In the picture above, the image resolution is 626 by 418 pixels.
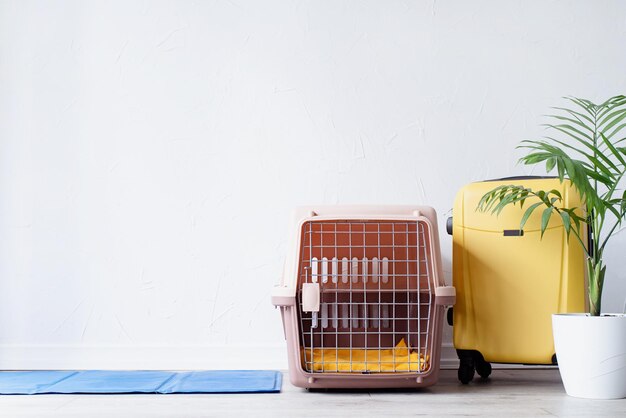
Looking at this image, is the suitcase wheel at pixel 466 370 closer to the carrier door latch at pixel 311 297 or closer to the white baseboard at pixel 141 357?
the white baseboard at pixel 141 357

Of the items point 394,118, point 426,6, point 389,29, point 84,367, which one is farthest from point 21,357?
point 426,6

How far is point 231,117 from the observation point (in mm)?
2551

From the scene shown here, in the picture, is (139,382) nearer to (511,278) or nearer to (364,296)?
(364,296)

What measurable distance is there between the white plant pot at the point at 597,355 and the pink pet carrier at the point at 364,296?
343 mm

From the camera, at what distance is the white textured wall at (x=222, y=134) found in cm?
248

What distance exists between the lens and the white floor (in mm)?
1647

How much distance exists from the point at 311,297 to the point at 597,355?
77cm

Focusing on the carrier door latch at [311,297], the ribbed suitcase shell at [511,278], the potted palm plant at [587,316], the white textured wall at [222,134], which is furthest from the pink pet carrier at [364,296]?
the white textured wall at [222,134]

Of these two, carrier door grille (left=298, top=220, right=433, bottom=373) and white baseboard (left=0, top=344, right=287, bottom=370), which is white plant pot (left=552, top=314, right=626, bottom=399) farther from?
white baseboard (left=0, top=344, right=287, bottom=370)

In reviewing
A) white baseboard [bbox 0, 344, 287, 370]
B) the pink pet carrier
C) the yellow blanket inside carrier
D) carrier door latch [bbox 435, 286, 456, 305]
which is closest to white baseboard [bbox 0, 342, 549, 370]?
white baseboard [bbox 0, 344, 287, 370]

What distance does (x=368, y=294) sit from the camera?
2148 mm

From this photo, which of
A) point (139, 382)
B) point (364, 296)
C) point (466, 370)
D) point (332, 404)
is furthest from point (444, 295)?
point (139, 382)

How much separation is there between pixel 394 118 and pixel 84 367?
4.61 feet

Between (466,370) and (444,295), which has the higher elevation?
(444,295)
